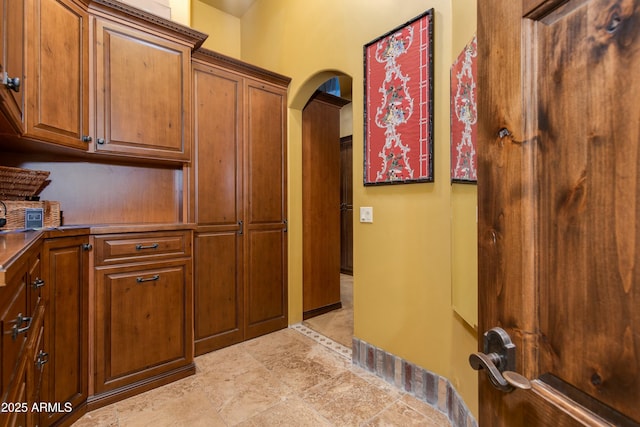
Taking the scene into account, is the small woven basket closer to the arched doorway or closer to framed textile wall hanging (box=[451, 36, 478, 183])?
the arched doorway

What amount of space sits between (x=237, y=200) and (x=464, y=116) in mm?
1891

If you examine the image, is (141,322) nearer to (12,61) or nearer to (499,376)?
(12,61)

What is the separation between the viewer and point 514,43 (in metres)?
0.52

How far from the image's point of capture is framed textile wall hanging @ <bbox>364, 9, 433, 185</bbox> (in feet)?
5.85

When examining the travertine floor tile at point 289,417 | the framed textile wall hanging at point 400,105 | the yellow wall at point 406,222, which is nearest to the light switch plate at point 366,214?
the yellow wall at point 406,222

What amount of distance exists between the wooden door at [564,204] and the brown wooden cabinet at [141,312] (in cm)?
197

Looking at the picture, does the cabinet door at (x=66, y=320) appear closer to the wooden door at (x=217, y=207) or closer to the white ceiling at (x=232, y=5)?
the wooden door at (x=217, y=207)

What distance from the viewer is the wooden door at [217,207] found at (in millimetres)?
2418

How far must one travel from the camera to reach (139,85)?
2.01 metres

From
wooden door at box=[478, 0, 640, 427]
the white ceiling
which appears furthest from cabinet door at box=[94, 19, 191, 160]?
wooden door at box=[478, 0, 640, 427]

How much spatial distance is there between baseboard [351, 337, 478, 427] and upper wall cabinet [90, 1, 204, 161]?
6.47ft

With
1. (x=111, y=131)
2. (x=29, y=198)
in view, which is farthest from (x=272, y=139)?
(x=29, y=198)

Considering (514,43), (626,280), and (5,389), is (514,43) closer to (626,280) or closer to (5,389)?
(626,280)

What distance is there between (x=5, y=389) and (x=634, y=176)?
4.15 ft
